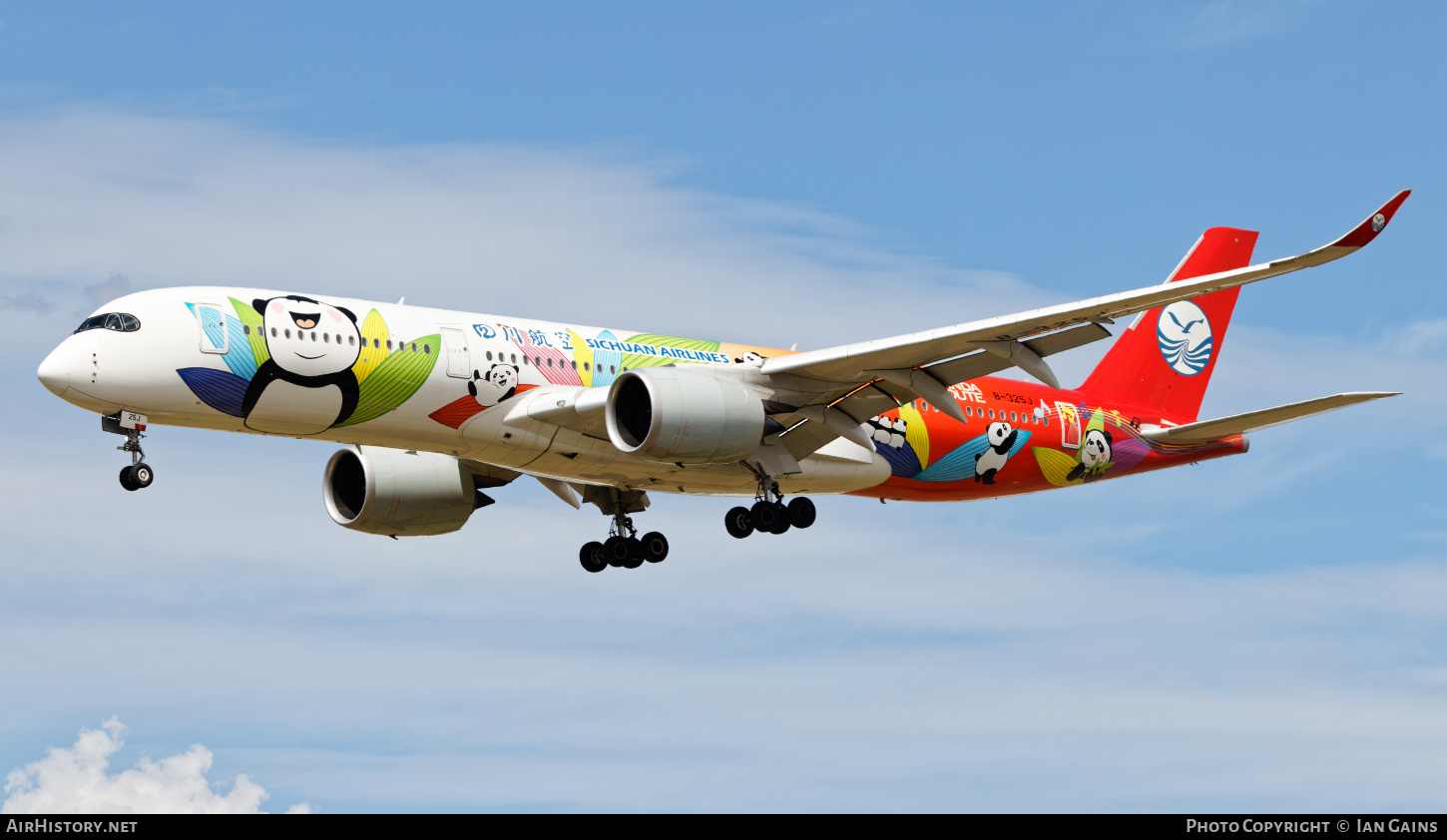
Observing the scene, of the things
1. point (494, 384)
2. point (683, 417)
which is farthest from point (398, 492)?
point (683, 417)

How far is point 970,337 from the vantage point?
32.2 metres

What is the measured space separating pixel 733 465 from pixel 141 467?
468 inches

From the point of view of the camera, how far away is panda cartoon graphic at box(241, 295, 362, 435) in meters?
31.2

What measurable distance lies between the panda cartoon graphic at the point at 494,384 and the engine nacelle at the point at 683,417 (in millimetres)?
2237

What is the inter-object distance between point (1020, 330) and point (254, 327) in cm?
1448

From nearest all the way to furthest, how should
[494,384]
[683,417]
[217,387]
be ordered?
[217,387], [683,417], [494,384]

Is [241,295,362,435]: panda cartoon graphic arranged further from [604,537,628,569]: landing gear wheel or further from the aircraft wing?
[604,537,628,569]: landing gear wheel

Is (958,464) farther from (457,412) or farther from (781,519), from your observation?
(457,412)

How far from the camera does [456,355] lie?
32969 millimetres

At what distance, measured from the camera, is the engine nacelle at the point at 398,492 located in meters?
38.6

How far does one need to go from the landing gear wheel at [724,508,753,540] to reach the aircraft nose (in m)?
13.6

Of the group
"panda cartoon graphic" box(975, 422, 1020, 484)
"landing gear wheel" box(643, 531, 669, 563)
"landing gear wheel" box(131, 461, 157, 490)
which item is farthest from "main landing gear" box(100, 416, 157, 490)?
"panda cartoon graphic" box(975, 422, 1020, 484)

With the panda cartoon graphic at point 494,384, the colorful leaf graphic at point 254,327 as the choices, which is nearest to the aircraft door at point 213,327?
the colorful leaf graphic at point 254,327

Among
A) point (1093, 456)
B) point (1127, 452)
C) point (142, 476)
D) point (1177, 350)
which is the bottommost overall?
point (142, 476)
